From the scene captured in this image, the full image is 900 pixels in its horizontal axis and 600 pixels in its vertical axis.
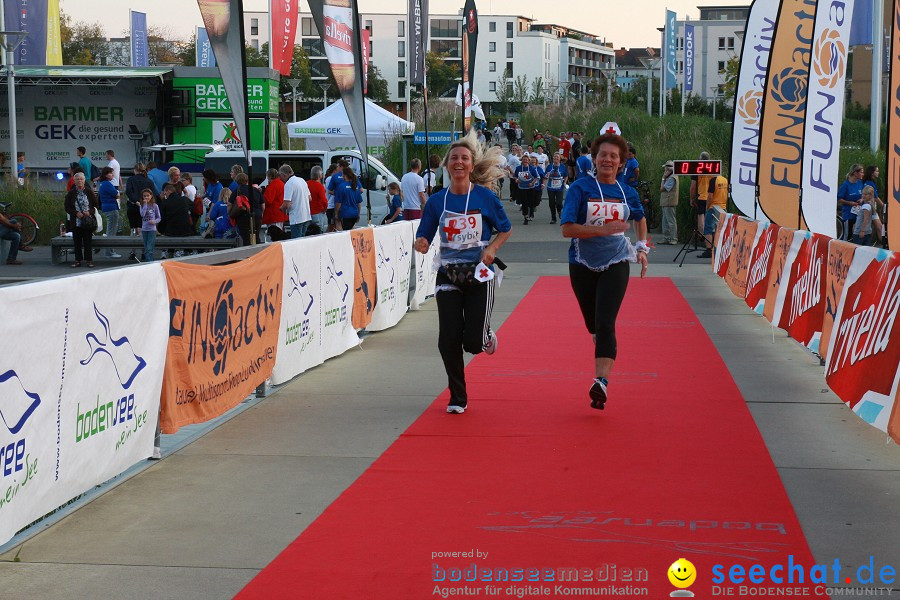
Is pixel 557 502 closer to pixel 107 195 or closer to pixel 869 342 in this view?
pixel 869 342

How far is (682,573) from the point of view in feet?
15.6

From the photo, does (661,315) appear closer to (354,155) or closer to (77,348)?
(77,348)

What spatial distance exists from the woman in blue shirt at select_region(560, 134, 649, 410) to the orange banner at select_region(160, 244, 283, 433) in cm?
231

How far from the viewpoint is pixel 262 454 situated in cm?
723

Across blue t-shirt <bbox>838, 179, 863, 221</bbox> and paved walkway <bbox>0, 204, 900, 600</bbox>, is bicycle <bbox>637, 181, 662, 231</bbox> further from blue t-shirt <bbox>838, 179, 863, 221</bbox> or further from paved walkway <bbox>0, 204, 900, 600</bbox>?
paved walkway <bbox>0, 204, 900, 600</bbox>

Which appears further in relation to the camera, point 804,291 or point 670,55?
point 670,55

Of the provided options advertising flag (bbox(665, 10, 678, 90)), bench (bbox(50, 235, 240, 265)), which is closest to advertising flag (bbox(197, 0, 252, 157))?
bench (bbox(50, 235, 240, 265))

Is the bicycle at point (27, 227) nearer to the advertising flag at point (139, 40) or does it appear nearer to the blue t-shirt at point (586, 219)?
the blue t-shirt at point (586, 219)

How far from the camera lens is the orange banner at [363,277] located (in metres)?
11.7

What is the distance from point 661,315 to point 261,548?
33.8 feet

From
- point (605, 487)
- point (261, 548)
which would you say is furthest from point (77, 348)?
point (605, 487)

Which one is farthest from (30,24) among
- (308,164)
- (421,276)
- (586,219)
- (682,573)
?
(682,573)

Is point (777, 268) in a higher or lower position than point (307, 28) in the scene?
lower

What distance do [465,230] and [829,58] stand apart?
7477 mm
